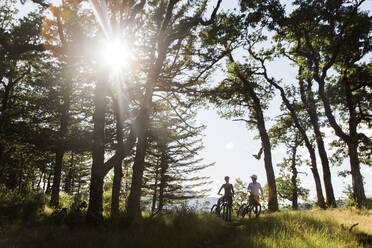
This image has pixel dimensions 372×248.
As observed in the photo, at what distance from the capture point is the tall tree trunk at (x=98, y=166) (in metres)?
7.97

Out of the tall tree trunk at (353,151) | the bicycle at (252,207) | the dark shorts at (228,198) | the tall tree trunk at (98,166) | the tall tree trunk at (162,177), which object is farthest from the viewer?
the tall tree trunk at (162,177)

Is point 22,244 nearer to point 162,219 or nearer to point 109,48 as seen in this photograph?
point 162,219

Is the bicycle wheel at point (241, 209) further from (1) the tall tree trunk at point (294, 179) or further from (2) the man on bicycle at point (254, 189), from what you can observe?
(1) the tall tree trunk at point (294, 179)

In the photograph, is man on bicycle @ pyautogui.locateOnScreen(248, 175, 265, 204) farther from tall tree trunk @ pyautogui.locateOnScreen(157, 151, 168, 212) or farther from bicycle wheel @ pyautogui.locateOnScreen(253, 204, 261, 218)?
tall tree trunk @ pyautogui.locateOnScreen(157, 151, 168, 212)

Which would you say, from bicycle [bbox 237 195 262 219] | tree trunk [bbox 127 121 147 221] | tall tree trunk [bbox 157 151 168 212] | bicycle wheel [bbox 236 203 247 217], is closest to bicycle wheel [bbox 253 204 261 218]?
bicycle [bbox 237 195 262 219]

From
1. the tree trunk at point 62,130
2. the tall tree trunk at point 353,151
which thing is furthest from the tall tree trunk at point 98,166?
the tall tree trunk at point 353,151

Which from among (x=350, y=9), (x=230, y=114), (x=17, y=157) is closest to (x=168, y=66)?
(x=230, y=114)

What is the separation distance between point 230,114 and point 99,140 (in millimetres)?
14042

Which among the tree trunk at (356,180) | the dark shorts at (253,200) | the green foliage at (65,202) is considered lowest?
the green foliage at (65,202)

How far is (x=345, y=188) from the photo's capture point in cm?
3178

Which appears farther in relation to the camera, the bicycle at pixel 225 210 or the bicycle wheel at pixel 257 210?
the bicycle wheel at pixel 257 210

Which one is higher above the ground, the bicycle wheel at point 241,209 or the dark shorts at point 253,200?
the dark shorts at point 253,200

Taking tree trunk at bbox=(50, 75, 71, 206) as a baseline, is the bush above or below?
below

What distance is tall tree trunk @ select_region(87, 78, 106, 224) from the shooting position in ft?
26.1
